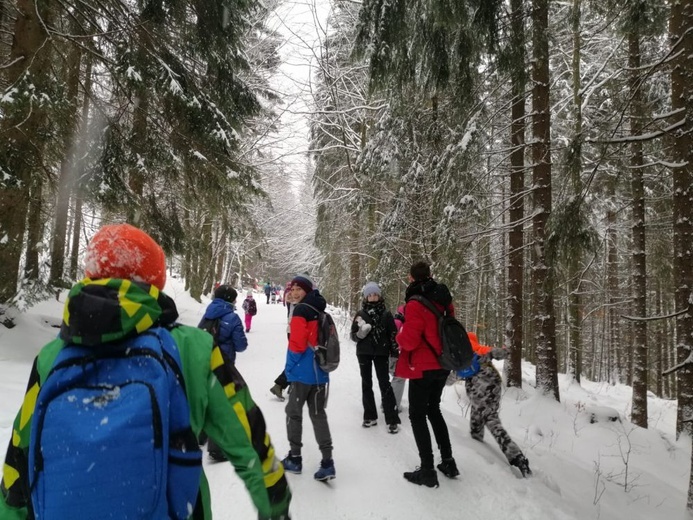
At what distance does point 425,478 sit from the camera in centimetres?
409

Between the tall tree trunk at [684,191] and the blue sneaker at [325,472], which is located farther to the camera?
the tall tree trunk at [684,191]

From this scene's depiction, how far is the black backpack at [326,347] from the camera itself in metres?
4.17

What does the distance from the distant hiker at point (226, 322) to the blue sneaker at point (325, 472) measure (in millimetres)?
1606

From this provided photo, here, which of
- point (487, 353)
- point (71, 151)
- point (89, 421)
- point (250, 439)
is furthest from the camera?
point (71, 151)

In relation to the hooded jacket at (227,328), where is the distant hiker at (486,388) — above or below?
below

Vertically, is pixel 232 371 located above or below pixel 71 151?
below

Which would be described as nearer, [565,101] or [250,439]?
[250,439]

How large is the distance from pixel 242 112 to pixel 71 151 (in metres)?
3.32

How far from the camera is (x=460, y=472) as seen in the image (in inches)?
177

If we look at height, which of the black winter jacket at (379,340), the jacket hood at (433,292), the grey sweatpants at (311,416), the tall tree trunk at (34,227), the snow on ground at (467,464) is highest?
the tall tree trunk at (34,227)

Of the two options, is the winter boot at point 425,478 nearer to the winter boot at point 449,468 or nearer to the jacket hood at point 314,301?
the winter boot at point 449,468

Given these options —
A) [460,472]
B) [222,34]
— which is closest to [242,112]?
[222,34]

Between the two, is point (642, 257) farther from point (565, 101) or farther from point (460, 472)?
point (460, 472)

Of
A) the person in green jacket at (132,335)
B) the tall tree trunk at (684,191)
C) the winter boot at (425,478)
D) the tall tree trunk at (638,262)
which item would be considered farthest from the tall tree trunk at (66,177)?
the tall tree trunk at (638,262)
